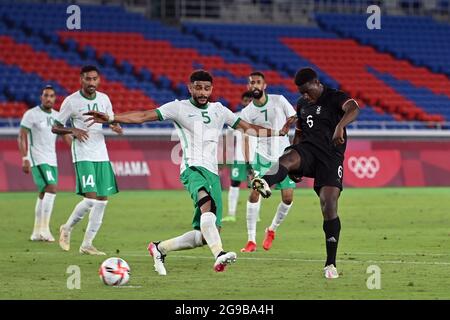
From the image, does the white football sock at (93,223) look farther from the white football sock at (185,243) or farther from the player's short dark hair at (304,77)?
the player's short dark hair at (304,77)

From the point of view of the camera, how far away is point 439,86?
152ft

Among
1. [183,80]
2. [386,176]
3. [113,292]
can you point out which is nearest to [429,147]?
[386,176]

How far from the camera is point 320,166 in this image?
1329 cm

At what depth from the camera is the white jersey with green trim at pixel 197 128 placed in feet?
43.5

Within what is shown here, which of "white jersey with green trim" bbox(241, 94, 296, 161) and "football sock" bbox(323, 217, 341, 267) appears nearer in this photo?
"football sock" bbox(323, 217, 341, 267)

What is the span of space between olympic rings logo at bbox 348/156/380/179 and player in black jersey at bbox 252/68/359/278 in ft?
68.4

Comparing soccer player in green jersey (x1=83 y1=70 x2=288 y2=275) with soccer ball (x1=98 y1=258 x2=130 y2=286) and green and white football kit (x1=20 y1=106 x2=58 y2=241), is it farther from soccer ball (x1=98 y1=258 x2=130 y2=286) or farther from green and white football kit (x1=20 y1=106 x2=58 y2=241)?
green and white football kit (x1=20 y1=106 x2=58 y2=241)

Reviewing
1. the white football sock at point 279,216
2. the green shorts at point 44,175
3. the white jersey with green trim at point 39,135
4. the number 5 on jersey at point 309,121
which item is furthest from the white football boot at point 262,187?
the white jersey with green trim at point 39,135

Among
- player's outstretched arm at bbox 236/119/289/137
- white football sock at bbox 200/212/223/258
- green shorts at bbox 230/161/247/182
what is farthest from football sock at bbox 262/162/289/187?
green shorts at bbox 230/161/247/182

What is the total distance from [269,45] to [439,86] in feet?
23.6

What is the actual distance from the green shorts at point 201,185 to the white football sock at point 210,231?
0.25m

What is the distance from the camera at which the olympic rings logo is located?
3422 centimetres

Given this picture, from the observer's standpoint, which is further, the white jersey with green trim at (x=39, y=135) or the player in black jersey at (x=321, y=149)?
the white jersey with green trim at (x=39, y=135)

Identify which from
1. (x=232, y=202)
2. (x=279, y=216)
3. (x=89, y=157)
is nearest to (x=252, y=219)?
(x=279, y=216)
